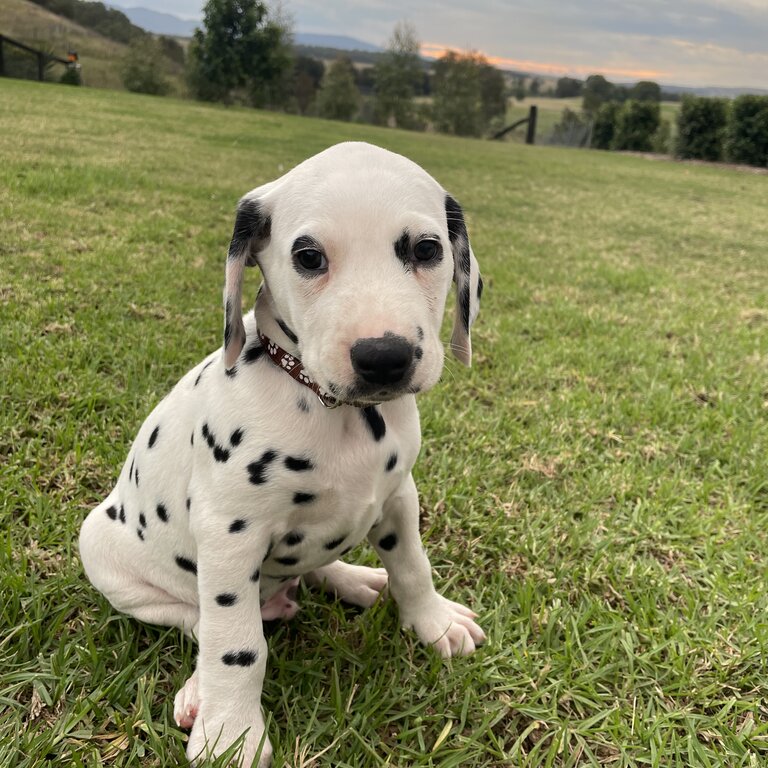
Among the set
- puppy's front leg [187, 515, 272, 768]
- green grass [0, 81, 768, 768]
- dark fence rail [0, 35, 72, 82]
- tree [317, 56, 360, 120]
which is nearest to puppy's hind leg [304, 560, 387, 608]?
green grass [0, 81, 768, 768]

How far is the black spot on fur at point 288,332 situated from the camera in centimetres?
189

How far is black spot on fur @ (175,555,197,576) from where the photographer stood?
7.13 feet

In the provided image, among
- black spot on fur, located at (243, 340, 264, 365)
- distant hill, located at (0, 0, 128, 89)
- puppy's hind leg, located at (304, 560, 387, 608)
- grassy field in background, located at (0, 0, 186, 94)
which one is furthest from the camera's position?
distant hill, located at (0, 0, 128, 89)

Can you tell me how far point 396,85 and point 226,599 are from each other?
56.4 meters

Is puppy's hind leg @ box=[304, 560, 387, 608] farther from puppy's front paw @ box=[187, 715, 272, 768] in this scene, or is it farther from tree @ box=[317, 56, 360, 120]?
tree @ box=[317, 56, 360, 120]

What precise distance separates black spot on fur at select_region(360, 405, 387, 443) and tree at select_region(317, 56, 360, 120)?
50646mm

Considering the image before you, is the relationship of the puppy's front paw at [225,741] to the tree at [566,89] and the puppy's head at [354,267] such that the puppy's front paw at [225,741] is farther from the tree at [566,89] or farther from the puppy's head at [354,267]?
the tree at [566,89]

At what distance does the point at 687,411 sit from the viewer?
14.4 feet

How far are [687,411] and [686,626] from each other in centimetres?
213

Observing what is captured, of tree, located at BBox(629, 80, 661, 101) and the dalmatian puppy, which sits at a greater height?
tree, located at BBox(629, 80, 661, 101)

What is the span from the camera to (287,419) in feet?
6.22

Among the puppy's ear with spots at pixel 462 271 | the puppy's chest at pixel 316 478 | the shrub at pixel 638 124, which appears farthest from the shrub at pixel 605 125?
the puppy's chest at pixel 316 478

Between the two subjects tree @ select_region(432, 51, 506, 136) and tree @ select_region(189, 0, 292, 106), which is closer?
tree @ select_region(189, 0, 292, 106)

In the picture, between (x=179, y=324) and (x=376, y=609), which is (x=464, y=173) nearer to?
(x=179, y=324)
